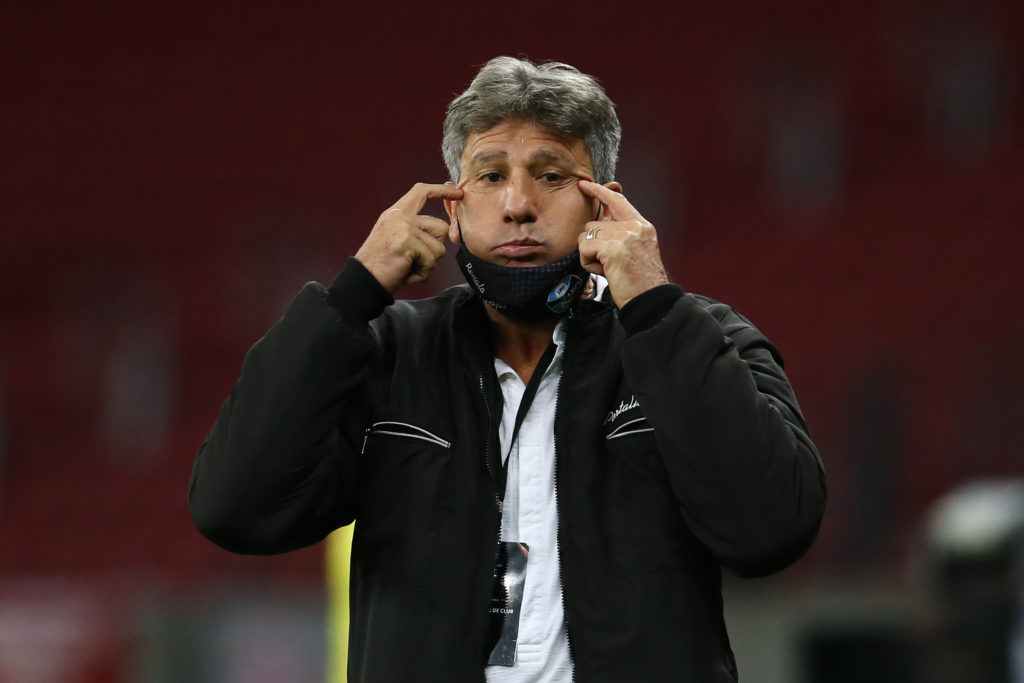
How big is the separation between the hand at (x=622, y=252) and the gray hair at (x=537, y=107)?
101 millimetres

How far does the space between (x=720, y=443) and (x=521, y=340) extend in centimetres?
36

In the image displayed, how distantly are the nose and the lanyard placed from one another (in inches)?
6.5

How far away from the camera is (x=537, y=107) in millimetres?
1764

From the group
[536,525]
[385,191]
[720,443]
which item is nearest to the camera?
[720,443]

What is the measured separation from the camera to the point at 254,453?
5.23ft

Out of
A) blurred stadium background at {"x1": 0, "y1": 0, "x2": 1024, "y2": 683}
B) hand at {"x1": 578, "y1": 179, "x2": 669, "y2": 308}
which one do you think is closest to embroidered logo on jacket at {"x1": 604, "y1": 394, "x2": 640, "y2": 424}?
hand at {"x1": 578, "y1": 179, "x2": 669, "y2": 308}

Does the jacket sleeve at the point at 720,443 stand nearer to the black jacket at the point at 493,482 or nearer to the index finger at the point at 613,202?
the black jacket at the point at 493,482

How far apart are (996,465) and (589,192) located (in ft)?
13.7

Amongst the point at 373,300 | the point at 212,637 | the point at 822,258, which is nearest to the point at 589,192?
the point at 373,300

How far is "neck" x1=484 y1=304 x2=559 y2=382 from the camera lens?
70.8 inches

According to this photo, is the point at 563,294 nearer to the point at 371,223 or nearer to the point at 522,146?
the point at 522,146

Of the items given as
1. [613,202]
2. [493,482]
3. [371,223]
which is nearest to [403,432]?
[493,482]

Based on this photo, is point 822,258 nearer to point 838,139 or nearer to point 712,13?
point 838,139

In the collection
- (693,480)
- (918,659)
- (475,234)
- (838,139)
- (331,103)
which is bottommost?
(918,659)
